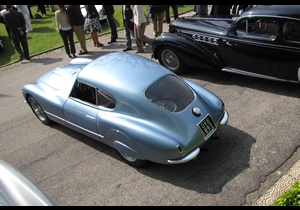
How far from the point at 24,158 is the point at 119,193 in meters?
2.09

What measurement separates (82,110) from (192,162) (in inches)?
79.6

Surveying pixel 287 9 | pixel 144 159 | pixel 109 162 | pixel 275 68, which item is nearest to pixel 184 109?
pixel 144 159

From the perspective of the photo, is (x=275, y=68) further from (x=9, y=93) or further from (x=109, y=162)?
(x=9, y=93)

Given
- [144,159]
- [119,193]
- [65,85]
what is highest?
[65,85]

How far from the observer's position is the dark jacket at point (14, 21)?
896 cm

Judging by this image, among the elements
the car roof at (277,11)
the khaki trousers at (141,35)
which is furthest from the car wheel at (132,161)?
the khaki trousers at (141,35)

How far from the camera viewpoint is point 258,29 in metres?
5.97

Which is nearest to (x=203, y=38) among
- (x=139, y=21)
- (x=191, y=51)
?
(x=191, y=51)

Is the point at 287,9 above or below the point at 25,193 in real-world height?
above

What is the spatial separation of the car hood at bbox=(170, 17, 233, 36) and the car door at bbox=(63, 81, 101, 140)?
3497mm

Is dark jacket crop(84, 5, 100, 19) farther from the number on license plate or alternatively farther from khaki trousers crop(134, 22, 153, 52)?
the number on license plate

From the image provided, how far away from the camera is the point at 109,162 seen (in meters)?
4.65

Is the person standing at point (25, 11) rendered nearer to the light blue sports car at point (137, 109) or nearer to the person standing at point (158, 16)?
the person standing at point (158, 16)

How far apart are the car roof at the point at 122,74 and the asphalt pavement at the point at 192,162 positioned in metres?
1.26
